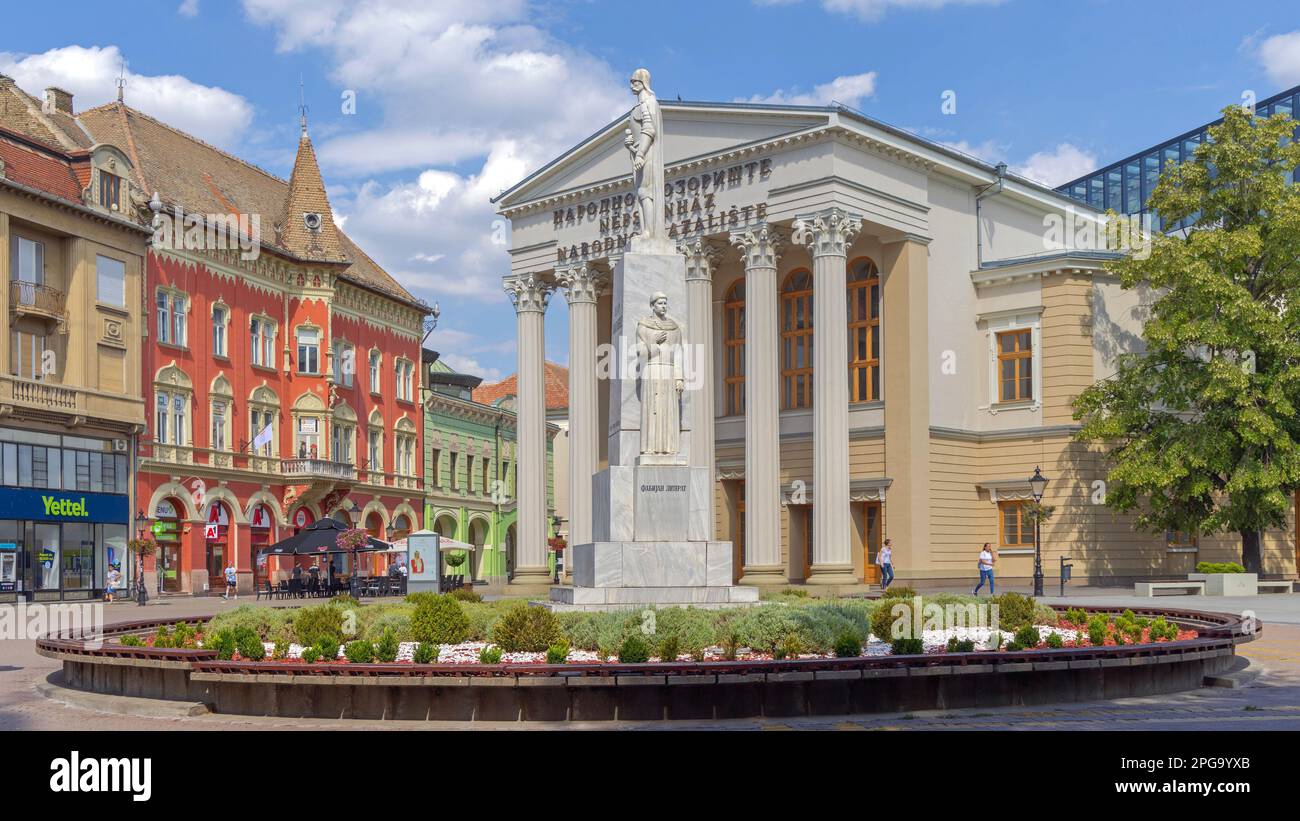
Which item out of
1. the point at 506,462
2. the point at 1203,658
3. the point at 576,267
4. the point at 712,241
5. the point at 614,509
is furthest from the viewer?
the point at 506,462

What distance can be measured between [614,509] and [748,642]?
394cm

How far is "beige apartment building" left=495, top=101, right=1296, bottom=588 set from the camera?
142 feet

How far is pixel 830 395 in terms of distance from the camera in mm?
42188

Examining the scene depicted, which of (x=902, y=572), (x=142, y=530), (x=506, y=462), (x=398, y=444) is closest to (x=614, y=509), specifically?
(x=902, y=572)

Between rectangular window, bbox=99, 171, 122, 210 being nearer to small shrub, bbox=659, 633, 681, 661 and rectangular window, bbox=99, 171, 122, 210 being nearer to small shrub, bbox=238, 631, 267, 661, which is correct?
small shrub, bbox=238, 631, 267, 661

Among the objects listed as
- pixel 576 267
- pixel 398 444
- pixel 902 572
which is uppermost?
pixel 576 267

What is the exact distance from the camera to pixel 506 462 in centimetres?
8888

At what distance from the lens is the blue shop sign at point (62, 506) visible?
151 ft

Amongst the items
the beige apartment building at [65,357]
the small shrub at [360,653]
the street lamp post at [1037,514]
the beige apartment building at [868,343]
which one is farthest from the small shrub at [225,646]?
the beige apartment building at [65,357]

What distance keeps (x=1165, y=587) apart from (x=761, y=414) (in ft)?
42.6

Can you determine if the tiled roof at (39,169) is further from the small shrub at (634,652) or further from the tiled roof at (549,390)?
the tiled roof at (549,390)

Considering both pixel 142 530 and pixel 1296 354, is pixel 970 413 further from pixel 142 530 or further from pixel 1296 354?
pixel 142 530

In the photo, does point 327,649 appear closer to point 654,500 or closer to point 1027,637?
point 654,500

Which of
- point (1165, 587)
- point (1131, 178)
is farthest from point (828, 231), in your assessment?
point (1131, 178)
